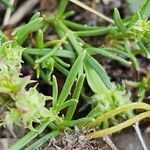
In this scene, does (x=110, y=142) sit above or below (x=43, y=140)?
below

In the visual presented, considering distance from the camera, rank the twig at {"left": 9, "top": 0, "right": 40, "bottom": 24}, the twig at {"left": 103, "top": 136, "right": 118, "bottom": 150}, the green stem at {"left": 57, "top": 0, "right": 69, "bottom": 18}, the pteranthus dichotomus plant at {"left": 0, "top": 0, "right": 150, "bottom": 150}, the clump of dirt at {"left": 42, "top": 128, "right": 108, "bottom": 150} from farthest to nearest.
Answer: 1. the twig at {"left": 9, "top": 0, "right": 40, "bottom": 24}
2. the green stem at {"left": 57, "top": 0, "right": 69, "bottom": 18}
3. the twig at {"left": 103, "top": 136, "right": 118, "bottom": 150}
4. the clump of dirt at {"left": 42, "top": 128, "right": 108, "bottom": 150}
5. the pteranthus dichotomus plant at {"left": 0, "top": 0, "right": 150, "bottom": 150}

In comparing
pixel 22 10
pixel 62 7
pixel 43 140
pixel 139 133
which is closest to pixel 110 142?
pixel 139 133

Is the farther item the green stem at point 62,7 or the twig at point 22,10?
the twig at point 22,10

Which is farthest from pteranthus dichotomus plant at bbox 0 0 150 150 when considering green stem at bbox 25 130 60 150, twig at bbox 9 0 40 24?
twig at bbox 9 0 40 24

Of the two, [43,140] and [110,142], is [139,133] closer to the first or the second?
[110,142]

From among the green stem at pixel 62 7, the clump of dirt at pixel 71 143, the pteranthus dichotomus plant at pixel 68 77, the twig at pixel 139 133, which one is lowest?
the twig at pixel 139 133

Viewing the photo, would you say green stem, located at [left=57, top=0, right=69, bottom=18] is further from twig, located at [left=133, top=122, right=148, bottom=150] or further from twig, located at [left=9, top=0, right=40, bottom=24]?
twig, located at [left=133, top=122, right=148, bottom=150]

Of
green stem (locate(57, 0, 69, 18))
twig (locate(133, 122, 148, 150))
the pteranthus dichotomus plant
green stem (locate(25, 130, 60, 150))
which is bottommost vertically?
twig (locate(133, 122, 148, 150))

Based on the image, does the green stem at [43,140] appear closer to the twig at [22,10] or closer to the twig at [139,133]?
the twig at [139,133]

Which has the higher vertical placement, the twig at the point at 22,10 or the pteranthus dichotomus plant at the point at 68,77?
the twig at the point at 22,10

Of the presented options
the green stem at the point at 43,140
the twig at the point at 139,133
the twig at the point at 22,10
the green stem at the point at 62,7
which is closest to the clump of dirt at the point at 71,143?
the green stem at the point at 43,140
